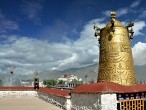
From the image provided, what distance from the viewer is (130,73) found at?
1947 cm

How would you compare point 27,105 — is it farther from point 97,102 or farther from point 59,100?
point 97,102

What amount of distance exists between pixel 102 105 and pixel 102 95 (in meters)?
0.52

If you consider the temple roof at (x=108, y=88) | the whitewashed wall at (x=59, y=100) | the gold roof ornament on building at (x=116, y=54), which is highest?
the gold roof ornament on building at (x=116, y=54)

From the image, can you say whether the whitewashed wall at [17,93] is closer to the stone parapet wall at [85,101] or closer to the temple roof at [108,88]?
the stone parapet wall at [85,101]

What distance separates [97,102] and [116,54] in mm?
5185

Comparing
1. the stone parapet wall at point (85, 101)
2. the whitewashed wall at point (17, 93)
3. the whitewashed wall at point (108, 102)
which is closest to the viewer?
the whitewashed wall at point (108, 102)

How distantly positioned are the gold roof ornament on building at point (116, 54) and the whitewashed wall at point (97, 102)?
3.08 m

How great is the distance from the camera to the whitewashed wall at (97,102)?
15055mm

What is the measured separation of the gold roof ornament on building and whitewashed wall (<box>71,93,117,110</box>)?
3081 mm

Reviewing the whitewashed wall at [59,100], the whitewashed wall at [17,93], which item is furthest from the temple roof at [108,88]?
the whitewashed wall at [17,93]

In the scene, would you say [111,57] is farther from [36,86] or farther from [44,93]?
[36,86]

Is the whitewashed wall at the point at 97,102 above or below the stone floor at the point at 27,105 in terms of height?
above

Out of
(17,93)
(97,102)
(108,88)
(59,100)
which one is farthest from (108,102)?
(17,93)

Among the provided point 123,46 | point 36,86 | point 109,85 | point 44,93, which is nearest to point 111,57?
point 123,46
